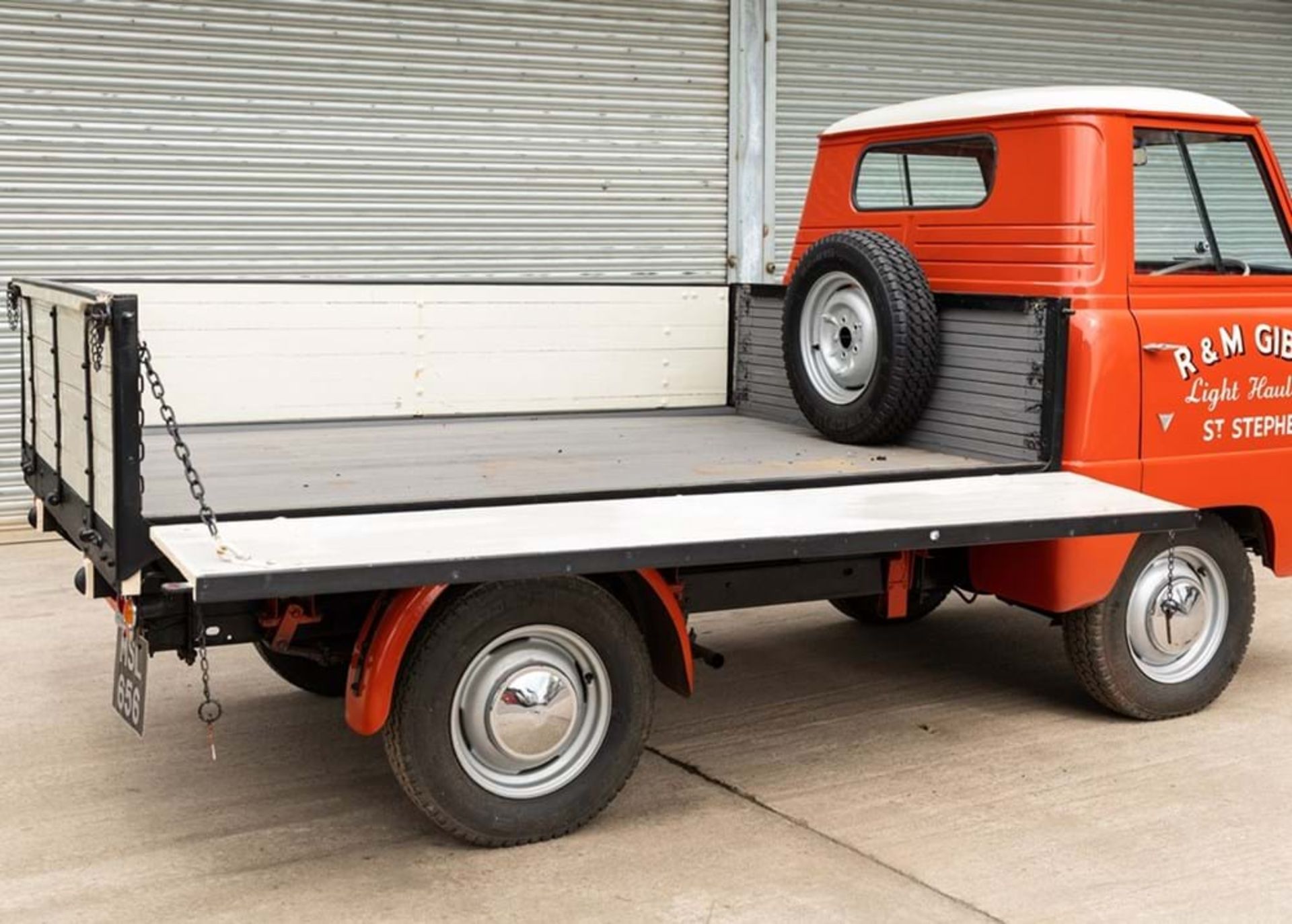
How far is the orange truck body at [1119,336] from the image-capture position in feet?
17.6

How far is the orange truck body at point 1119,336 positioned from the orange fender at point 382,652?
1872 mm

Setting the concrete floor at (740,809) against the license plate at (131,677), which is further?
the license plate at (131,677)

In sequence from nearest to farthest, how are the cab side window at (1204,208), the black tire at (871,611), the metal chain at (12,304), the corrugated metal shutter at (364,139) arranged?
the metal chain at (12,304) < the cab side window at (1204,208) < the black tire at (871,611) < the corrugated metal shutter at (364,139)

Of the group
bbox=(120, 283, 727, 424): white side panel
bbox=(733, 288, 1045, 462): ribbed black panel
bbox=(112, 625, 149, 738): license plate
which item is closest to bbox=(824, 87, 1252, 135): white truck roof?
bbox=(733, 288, 1045, 462): ribbed black panel

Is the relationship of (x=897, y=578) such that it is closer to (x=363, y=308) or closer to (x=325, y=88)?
(x=363, y=308)

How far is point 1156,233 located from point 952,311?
86 cm

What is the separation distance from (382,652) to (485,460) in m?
1.34

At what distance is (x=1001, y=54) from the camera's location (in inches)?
462

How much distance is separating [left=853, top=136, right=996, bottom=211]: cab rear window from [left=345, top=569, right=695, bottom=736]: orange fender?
248 cm

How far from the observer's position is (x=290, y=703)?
5.81 meters

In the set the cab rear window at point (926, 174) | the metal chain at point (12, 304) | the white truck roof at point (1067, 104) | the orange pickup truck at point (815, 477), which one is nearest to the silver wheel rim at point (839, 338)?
the orange pickup truck at point (815, 477)

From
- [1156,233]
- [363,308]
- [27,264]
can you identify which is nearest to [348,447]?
[363,308]

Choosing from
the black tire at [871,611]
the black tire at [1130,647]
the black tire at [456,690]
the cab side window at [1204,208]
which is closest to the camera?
the black tire at [456,690]

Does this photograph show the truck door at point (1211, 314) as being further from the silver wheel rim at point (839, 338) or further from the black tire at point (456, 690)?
the black tire at point (456, 690)
